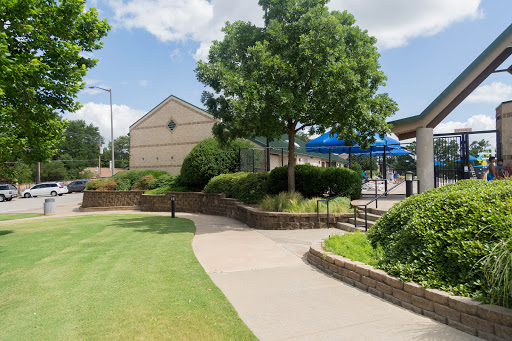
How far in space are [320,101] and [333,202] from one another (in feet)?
10.9

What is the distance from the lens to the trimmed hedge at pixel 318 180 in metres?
12.2

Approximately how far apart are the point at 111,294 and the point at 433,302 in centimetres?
422

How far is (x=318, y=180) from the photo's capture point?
1245 cm

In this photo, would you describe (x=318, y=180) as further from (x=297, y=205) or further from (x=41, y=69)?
(x=41, y=69)

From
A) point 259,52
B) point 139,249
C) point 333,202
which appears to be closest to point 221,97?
point 259,52

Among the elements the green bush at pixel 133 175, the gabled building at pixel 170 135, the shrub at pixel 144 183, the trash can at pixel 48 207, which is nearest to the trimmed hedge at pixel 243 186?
the shrub at pixel 144 183

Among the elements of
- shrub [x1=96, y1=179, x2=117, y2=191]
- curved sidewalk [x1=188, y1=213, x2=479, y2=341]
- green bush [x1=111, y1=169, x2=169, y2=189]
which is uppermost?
green bush [x1=111, y1=169, x2=169, y2=189]

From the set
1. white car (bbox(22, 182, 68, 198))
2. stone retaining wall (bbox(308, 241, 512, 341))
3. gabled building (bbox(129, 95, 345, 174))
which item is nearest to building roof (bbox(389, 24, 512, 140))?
stone retaining wall (bbox(308, 241, 512, 341))

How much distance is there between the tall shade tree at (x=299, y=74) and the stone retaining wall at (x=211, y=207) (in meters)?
1.84

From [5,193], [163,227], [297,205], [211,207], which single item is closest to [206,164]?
[211,207]

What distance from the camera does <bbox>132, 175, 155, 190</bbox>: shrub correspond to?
68.4ft

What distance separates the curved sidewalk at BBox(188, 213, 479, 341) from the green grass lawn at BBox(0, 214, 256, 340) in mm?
310

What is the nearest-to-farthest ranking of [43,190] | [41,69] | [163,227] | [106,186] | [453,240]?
1. [453,240]
2. [41,69]
3. [163,227]
4. [106,186]
5. [43,190]

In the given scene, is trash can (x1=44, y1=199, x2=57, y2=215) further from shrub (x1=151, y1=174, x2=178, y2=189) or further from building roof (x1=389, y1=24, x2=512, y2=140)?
building roof (x1=389, y1=24, x2=512, y2=140)
